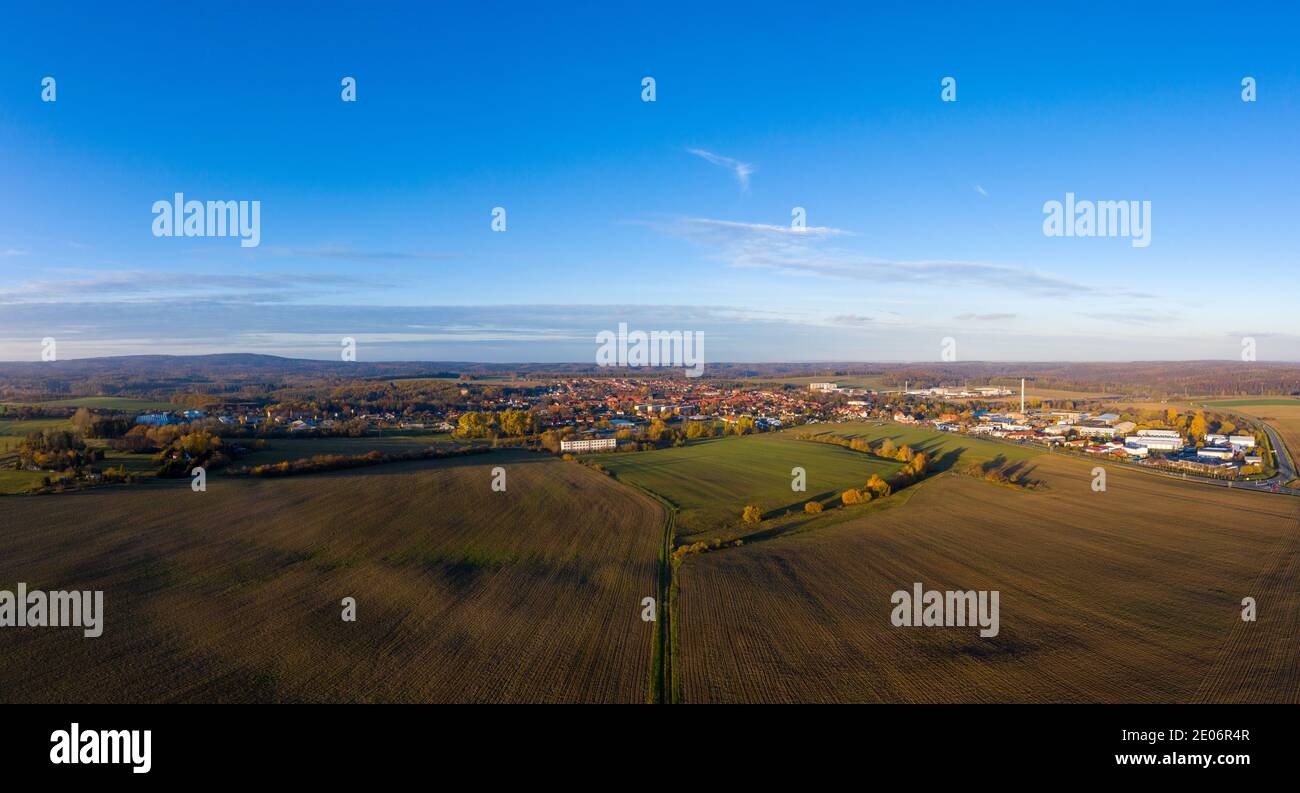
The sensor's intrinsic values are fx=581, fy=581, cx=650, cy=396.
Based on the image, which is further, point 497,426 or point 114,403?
point 114,403

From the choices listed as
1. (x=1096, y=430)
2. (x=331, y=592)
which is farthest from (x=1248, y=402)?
(x=331, y=592)

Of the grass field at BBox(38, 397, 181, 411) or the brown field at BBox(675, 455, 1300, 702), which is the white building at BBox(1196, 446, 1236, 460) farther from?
the grass field at BBox(38, 397, 181, 411)

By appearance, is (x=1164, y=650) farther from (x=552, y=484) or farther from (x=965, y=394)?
(x=965, y=394)

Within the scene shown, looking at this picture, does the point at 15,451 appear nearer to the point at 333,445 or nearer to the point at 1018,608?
the point at 333,445

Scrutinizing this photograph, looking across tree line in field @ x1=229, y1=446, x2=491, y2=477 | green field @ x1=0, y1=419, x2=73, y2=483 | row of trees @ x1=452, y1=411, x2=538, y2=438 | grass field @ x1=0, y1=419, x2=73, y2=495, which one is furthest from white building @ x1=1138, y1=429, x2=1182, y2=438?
green field @ x1=0, y1=419, x2=73, y2=483

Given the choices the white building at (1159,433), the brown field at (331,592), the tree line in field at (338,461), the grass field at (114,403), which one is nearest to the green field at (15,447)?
the brown field at (331,592)
